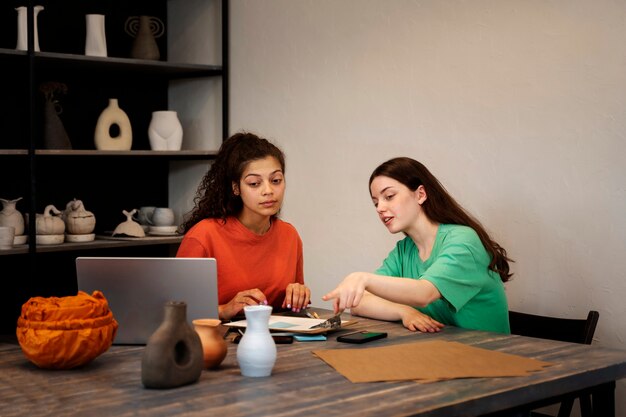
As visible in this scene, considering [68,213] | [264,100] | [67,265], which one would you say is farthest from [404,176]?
[67,265]

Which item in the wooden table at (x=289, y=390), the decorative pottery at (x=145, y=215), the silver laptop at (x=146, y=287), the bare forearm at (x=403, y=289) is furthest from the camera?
the decorative pottery at (x=145, y=215)

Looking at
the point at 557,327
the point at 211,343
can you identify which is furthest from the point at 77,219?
the point at 557,327

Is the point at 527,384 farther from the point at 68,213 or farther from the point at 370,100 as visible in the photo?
the point at 68,213

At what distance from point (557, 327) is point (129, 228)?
2.33m

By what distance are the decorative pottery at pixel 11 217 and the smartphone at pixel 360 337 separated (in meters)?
2.05

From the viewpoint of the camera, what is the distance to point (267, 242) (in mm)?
2951

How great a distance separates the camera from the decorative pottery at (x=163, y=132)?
4.38 metres

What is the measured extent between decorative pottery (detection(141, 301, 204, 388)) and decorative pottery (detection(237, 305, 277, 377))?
0.33 feet

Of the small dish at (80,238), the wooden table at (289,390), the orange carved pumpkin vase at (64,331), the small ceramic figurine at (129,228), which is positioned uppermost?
the small ceramic figurine at (129,228)

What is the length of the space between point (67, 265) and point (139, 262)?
229 centimetres

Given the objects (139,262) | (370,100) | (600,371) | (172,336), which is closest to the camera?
(172,336)

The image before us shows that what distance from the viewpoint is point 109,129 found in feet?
14.1

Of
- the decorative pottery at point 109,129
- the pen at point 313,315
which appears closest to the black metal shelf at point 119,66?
the decorative pottery at point 109,129

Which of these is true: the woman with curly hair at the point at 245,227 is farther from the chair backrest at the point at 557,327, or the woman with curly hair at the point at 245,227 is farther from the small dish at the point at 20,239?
the small dish at the point at 20,239
